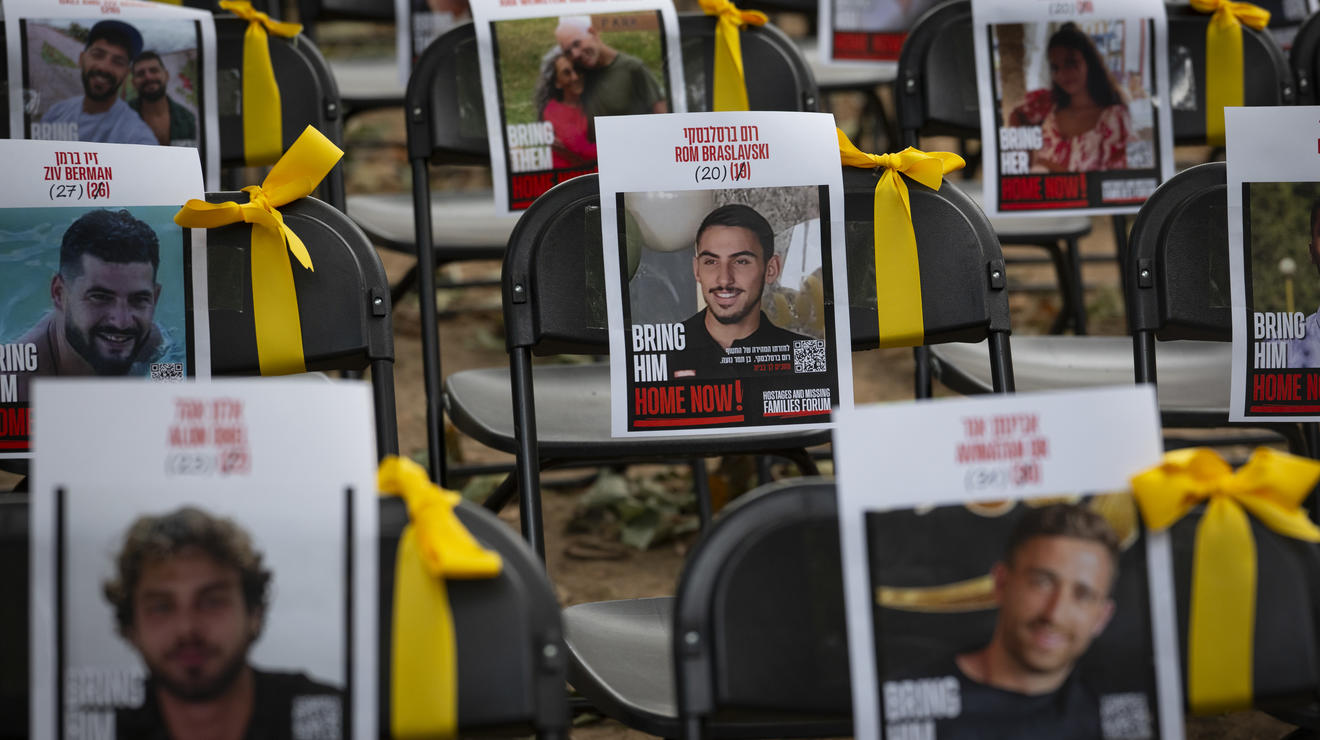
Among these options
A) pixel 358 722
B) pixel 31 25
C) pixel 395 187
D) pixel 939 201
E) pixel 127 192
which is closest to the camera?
pixel 358 722

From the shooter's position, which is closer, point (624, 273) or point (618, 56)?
point (624, 273)

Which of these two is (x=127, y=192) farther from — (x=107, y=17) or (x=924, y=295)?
(x=924, y=295)

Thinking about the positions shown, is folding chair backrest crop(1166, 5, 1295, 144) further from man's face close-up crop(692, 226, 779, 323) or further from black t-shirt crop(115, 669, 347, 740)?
black t-shirt crop(115, 669, 347, 740)

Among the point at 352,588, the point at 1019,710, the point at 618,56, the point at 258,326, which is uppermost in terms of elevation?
the point at 618,56

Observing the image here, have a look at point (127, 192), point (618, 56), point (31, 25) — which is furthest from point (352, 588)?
point (31, 25)

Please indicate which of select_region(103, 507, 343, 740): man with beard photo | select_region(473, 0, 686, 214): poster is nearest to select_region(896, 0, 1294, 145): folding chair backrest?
select_region(473, 0, 686, 214): poster

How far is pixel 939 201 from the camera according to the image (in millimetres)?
1518

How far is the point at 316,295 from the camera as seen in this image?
1437 millimetres

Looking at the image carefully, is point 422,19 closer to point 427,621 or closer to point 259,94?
point 259,94

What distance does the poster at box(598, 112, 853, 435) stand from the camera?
1413 millimetres

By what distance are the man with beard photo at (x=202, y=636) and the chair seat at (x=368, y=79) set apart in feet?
6.49

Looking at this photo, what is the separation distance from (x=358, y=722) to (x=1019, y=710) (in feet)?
1.58

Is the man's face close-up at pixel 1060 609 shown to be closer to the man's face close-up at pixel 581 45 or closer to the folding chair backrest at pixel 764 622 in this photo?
the folding chair backrest at pixel 764 622

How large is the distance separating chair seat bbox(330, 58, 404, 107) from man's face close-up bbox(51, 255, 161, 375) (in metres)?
1.49
